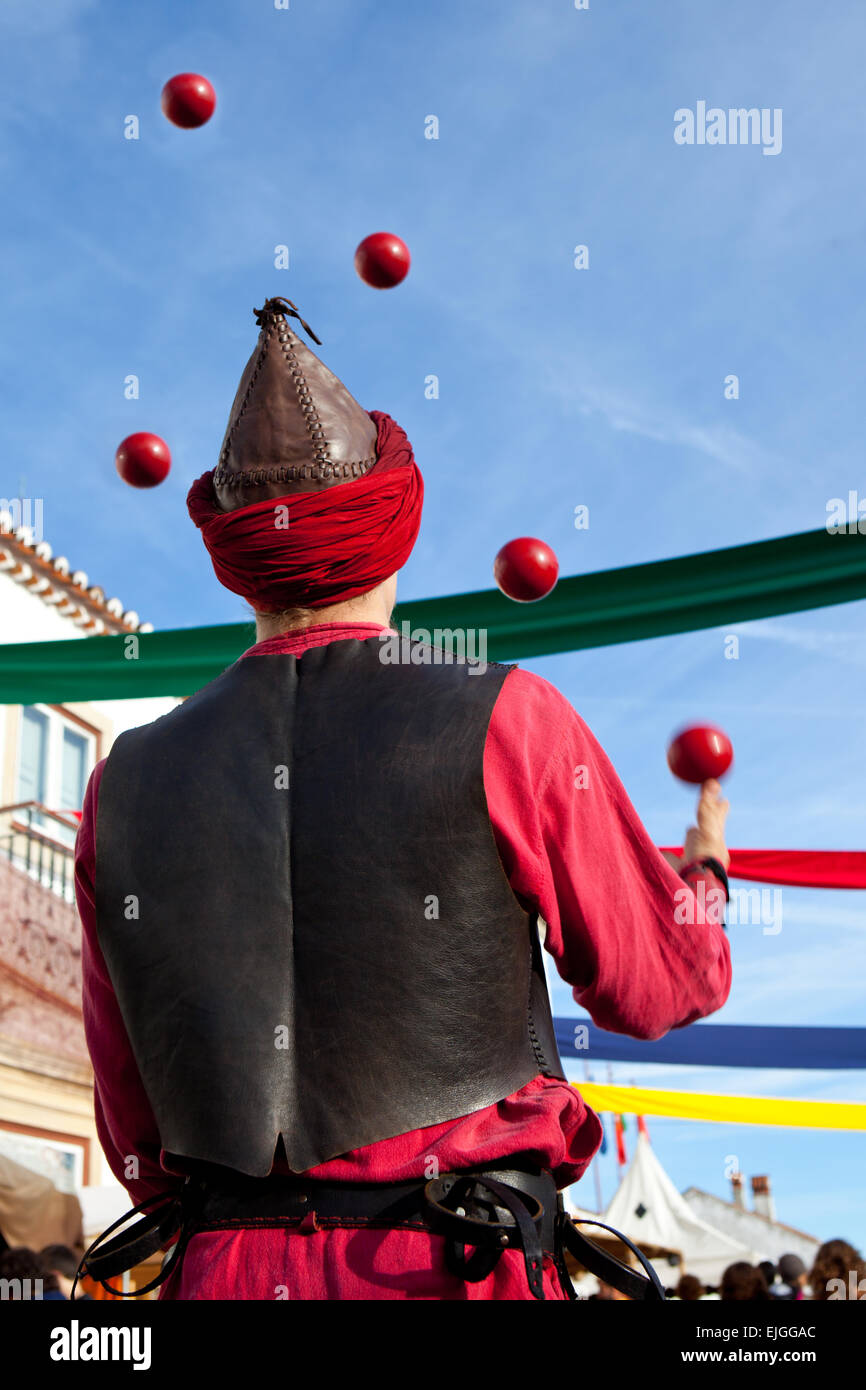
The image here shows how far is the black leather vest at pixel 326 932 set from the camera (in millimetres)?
1311

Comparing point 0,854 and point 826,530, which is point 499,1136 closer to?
point 826,530

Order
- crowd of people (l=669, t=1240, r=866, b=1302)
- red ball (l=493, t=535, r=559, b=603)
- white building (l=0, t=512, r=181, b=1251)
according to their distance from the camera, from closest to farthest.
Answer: red ball (l=493, t=535, r=559, b=603)
crowd of people (l=669, t=1240, r=866, b=1302)
white building (l=0, t=512, r=181, b=1251)

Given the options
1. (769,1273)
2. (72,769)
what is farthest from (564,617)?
(72,769)

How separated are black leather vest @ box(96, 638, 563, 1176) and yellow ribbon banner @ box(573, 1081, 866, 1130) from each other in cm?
842

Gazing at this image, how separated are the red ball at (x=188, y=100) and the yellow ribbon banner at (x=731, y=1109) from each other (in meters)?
7.12

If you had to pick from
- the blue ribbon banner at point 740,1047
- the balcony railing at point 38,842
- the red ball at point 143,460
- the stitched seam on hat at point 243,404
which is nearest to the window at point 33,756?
the balcony railing at point 38,842

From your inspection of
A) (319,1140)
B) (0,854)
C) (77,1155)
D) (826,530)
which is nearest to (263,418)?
(319,1140)

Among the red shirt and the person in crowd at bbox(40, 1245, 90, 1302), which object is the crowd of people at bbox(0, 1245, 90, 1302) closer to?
the person in crowd at bbox(40, 1245, 90, 1302)

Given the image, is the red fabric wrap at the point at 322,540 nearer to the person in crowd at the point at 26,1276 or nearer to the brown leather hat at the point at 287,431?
the brown leather hat at the point at 287,431

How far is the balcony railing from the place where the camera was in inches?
377

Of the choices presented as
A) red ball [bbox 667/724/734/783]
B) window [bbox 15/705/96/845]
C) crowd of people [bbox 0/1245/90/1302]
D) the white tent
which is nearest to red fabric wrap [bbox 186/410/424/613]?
red ball [bbox 667/724/734/783]

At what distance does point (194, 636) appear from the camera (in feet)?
14.6

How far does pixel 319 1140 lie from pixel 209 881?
283 millimetres

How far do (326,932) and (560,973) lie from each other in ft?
0.89
